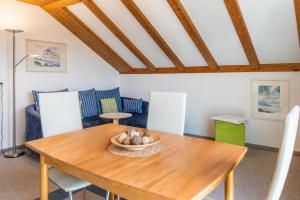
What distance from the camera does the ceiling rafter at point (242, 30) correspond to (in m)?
2.85

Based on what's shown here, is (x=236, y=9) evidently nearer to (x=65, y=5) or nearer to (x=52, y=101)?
(x=52, y=101)

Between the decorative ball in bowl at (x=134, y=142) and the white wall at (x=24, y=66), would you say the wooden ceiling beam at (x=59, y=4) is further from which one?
the decorative ball in bowl at (x=134, y=142)

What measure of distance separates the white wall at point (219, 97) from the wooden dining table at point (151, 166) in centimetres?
252

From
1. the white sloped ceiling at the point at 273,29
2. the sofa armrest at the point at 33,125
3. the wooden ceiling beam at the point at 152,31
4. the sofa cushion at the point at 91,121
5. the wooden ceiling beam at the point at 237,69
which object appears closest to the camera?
the white sloped ceiling at the point at 273,29

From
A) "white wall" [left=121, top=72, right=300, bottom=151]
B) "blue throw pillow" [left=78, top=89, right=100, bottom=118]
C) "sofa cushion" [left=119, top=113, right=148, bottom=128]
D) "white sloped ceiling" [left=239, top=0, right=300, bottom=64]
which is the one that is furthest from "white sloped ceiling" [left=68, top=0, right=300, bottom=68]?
"sofa cushion" [left=119, top=113, right=148, bottom=128]

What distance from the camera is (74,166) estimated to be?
4.48 ft

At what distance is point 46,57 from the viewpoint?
430 cm

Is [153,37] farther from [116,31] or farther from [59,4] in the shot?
[59,4]

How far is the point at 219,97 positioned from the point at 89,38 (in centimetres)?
270

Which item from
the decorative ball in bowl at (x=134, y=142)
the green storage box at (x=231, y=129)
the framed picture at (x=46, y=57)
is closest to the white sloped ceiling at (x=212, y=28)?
the framed picture at (x=46, y=57)

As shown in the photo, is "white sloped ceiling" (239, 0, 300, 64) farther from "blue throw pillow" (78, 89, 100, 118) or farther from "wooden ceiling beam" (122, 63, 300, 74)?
"blue throw pillow" (78, 89, 100, 118)

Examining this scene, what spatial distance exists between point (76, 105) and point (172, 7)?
69.7 inches

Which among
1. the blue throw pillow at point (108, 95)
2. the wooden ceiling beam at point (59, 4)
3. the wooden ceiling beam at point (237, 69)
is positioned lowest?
the blue throw pillow at point (108, 95)

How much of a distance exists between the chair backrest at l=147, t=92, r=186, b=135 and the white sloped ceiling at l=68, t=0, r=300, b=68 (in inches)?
56.7
